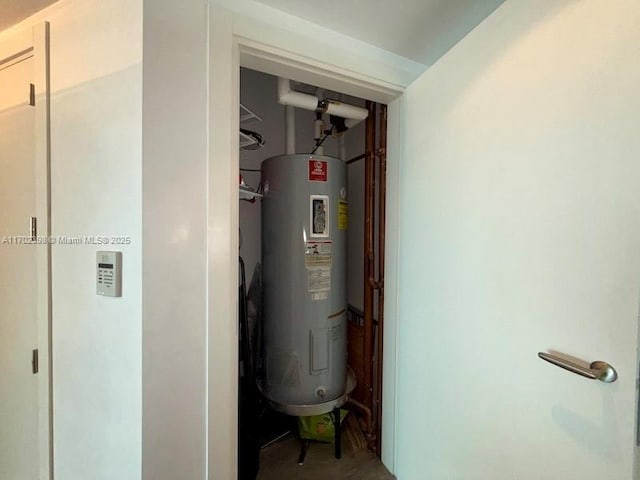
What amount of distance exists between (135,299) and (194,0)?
0.89 meters

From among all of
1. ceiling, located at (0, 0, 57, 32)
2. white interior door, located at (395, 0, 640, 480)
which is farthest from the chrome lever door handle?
ceiling, located at (0, 0, 57, 32)

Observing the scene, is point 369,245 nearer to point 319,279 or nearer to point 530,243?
point 319,279

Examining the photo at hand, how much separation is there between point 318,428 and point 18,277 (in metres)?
1.55

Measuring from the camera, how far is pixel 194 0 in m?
0.85

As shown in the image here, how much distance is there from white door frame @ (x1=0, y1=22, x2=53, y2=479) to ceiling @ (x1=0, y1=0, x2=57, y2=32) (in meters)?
0.05

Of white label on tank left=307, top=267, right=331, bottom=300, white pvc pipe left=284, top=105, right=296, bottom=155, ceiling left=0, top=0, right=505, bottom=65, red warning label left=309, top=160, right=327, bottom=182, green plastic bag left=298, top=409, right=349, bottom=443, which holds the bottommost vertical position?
green plastic bag left=298, top=409, right=349, bottom=443

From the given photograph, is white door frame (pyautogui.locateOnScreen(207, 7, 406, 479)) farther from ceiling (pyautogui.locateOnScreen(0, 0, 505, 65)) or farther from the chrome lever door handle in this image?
the chrome lever door handle

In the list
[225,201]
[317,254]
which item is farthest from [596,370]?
[317,254]

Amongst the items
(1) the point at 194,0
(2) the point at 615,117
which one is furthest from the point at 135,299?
(2) the point at 615,117

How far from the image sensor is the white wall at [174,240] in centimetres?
80

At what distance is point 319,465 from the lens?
152 centimetres

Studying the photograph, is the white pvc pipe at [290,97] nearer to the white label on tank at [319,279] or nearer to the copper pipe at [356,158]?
the copper pipe at [356,158]

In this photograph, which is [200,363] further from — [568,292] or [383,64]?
[383,64]

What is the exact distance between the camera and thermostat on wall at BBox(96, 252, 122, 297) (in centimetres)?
83
